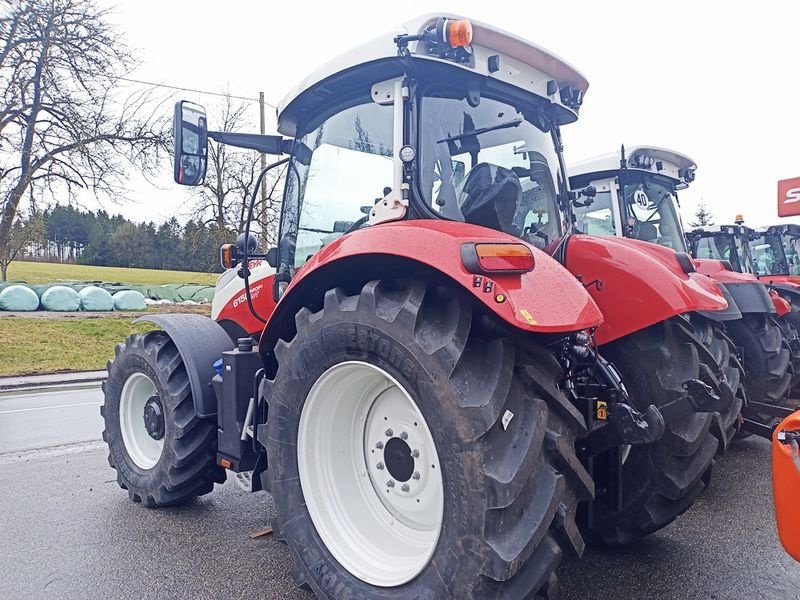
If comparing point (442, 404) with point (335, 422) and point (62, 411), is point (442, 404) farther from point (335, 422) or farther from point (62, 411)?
point (62, 411)

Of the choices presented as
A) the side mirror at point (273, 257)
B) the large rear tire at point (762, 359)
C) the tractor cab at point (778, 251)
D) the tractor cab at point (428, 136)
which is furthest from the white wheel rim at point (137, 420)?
the tractor cab at point (778, 251)

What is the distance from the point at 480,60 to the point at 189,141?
1.68 meters

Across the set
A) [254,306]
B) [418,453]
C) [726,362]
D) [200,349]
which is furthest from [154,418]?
[726,362]

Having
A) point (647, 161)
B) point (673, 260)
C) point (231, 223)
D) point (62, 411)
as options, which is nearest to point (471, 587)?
point (673, 260)

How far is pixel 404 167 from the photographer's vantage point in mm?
2824

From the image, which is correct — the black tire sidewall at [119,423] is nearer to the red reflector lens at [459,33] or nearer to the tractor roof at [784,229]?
the red reflector lens at [459,33]

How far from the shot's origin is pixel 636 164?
7.37m

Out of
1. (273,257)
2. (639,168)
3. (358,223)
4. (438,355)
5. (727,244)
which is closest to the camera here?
(438,355)

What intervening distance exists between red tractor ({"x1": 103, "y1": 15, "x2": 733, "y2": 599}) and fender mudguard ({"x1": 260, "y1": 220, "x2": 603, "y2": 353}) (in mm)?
10

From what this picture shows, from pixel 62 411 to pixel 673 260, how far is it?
7.60 m

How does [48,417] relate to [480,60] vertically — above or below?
below

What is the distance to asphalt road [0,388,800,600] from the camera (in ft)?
9.66

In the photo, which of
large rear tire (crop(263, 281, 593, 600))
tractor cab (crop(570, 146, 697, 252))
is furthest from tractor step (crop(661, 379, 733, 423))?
tractor cab (crop(570, 146, 697, 252))

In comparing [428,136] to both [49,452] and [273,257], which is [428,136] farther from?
[49,452]
